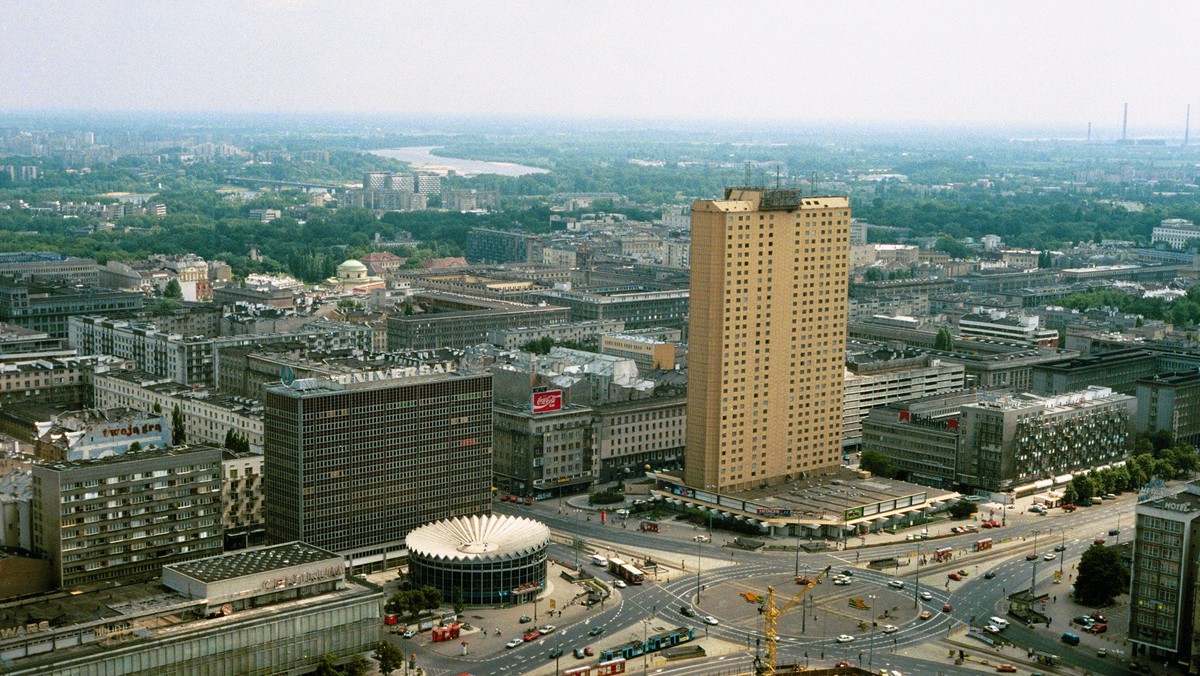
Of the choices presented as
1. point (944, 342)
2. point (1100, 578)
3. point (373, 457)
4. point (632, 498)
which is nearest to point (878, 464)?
point (632, 498)

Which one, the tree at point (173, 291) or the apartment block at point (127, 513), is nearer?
the apartment block at point (127, 513)

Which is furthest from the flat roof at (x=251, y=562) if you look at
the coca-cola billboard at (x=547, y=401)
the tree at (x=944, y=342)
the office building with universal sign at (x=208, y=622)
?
the tree at (x=944, y=342)

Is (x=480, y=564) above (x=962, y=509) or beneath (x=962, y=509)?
above

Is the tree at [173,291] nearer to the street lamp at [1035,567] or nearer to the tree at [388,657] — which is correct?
the street lamp at [1035,567]

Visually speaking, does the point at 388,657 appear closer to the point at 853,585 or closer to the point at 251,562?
the point at 251,562

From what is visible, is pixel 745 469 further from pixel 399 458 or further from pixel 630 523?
pixel 399 458

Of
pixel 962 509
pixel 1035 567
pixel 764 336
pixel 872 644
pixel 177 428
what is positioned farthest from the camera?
pixel 177 428

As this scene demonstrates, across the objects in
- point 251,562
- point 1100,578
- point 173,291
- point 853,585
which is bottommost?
point 853,585
